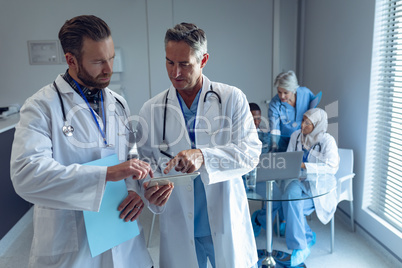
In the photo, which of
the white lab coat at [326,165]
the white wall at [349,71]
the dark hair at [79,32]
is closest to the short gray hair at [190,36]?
the dark hair at [79,32]

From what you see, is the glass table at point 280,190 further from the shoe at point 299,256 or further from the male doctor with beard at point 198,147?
the male doctor with beard at point 198,147

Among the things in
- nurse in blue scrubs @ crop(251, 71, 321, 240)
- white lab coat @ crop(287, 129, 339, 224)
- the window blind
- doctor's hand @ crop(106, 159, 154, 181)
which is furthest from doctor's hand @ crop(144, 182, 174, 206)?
nurse in blue scrubs @ crop(251, 71, 321, 240)

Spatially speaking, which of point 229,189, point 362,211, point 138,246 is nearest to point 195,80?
point 229,189

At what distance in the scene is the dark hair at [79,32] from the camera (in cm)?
112

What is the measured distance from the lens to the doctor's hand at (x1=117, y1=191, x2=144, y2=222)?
1.21 meters

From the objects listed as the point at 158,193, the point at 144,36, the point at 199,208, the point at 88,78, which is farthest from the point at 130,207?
the point at 144,36

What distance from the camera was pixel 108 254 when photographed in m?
1.20

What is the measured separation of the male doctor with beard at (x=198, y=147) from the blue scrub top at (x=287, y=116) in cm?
174

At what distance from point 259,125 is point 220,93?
182cm

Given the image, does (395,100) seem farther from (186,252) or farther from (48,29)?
(48,29)

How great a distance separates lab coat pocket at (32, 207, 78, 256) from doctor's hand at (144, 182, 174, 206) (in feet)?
0.85

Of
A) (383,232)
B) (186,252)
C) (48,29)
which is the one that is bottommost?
(383,232)

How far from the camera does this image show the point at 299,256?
2426mm

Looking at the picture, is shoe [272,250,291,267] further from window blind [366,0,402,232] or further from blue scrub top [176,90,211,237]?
blue scrub top [176,90,211,237]
